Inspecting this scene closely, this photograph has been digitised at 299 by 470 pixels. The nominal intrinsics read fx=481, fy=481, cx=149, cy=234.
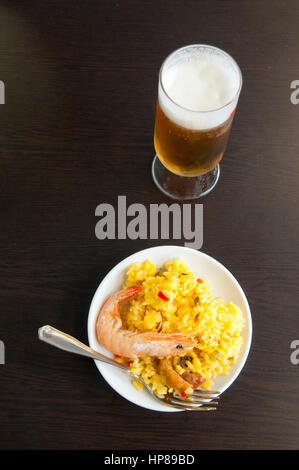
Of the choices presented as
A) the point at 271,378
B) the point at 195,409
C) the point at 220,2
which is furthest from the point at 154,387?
the point at 220,2

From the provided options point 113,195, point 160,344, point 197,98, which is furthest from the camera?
point 113,195
